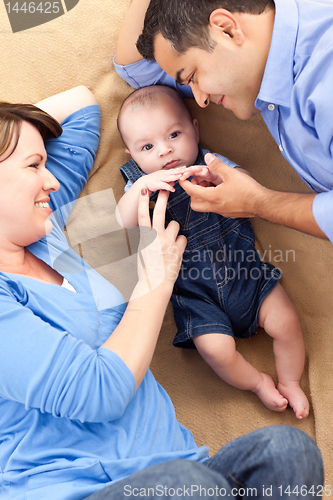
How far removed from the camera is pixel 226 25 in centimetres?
111

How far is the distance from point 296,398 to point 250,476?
0.59m

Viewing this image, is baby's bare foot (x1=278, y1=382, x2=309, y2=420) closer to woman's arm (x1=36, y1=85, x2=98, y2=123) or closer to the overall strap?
the overall strap

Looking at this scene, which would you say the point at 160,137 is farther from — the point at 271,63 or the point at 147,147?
the point at 271,63

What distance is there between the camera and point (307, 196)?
127 cm

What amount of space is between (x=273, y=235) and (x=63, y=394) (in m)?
1.10

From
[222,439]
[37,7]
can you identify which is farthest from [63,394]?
[37,7]

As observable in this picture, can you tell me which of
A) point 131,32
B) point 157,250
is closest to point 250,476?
point 157,250

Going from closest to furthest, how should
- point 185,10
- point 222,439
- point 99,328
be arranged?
point 185,10
point 99,328
point 222,439

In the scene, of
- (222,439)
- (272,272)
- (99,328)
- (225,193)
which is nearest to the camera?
(99,328)

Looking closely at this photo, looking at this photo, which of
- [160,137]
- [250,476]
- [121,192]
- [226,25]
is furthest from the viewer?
[121,192]

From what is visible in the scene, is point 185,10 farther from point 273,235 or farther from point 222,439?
point 222,439

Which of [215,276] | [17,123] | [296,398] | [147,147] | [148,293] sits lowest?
[296,398]

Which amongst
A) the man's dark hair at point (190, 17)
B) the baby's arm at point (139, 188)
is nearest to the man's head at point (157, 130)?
the baby's arm at point (139, 188)

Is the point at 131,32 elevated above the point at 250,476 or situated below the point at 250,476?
above
